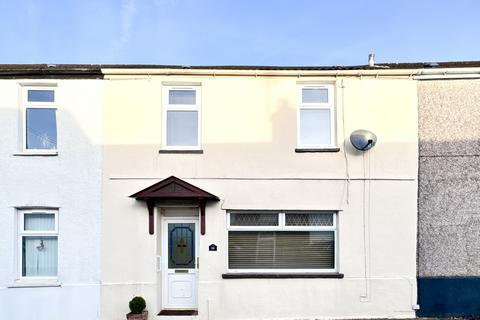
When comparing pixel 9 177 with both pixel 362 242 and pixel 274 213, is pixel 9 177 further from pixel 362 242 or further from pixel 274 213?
pixel 362 242

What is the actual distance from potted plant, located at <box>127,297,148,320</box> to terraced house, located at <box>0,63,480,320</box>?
0.86 ft

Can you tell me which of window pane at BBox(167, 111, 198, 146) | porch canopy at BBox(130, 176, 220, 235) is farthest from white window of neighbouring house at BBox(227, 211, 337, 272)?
window pane at BBox(167, 111, 198, 146)

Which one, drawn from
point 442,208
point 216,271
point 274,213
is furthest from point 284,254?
point 442,208

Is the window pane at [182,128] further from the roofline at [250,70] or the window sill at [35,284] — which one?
the window sill at [35,284]

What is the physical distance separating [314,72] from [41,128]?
5.64 m

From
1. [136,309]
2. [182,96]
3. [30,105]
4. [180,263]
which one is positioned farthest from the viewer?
[182,96]

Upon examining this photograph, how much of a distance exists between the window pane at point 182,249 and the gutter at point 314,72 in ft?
10.3

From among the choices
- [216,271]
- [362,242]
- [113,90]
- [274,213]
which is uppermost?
[113,90]

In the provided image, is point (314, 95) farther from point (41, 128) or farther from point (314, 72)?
point (41, 128)

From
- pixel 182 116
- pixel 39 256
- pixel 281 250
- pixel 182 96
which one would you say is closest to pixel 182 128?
pixel 182 116

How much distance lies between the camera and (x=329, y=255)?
8078mm

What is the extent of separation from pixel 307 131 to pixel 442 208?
10.0 ft

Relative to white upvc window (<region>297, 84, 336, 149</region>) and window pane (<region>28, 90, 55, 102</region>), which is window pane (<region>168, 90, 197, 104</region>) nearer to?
white upvc window (<region>297, 84, 336, 149</region>)

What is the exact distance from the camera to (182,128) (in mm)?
8273
